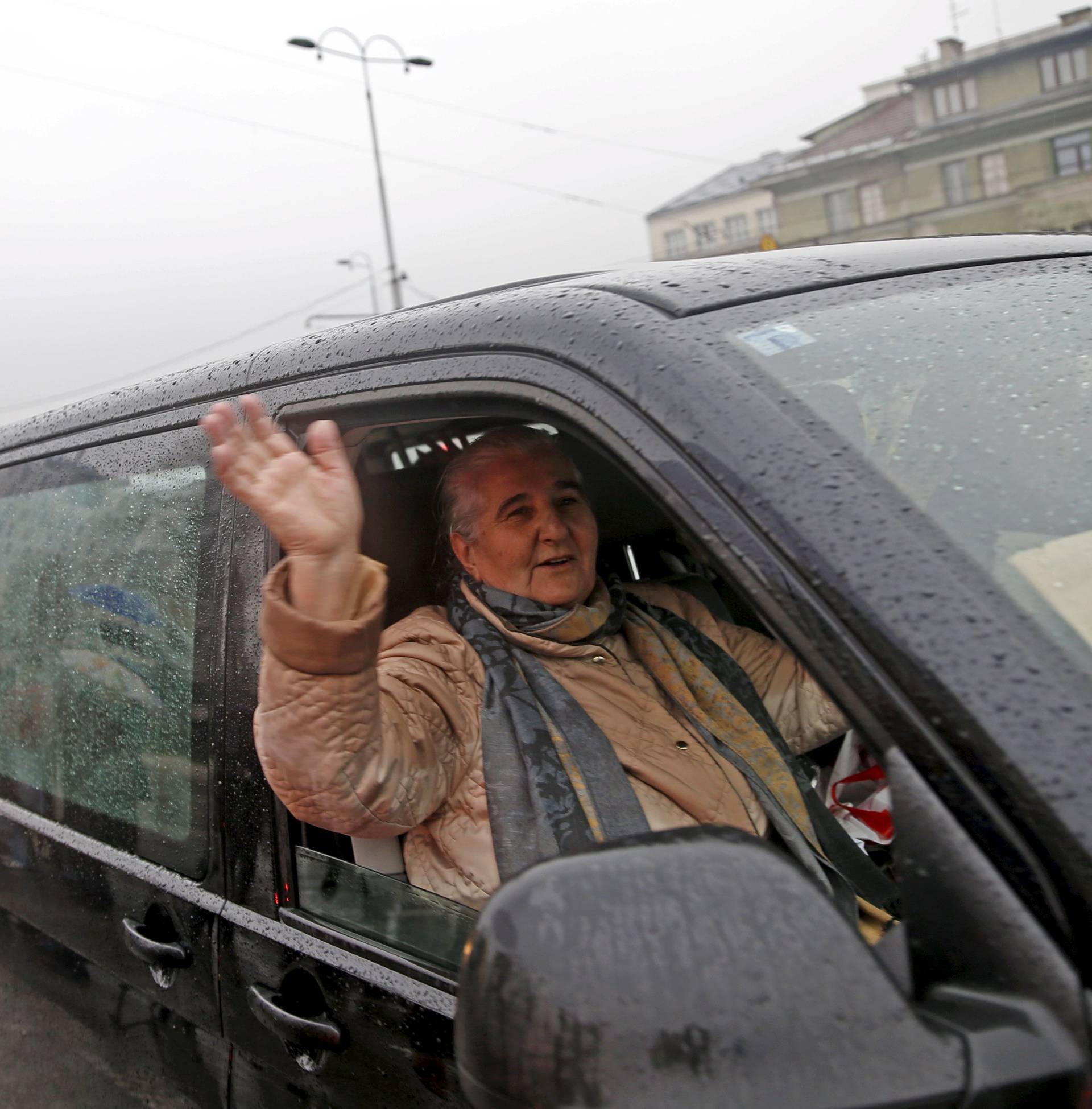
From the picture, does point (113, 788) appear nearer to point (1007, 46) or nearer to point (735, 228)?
point (1007, 46)

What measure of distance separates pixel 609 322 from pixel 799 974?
2.37 feet

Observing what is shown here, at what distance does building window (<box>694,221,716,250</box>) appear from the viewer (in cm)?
6606

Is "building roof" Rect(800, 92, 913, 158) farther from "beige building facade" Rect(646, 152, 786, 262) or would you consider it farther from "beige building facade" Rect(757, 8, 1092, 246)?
"beige building facade" Rect(646, 152, 786, 262)

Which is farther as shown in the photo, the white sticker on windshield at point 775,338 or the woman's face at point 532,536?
the woman's face at point 532,536

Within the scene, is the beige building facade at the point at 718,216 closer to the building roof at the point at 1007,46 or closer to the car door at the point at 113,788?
the building roof at the point at 1007,46

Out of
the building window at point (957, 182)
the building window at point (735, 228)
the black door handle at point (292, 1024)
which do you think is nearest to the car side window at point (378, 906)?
the black door handle at point (292, 1024)

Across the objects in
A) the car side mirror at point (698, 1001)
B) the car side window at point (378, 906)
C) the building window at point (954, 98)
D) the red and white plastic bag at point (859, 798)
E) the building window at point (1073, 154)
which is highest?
the building window at point (954, 98)

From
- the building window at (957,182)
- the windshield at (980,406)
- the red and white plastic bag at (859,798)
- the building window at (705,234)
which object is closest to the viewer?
the windshield at (980,406)

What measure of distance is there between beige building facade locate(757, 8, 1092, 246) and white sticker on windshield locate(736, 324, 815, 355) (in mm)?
50875

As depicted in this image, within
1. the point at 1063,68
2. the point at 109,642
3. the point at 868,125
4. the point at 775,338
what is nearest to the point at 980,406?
the point at 775,338

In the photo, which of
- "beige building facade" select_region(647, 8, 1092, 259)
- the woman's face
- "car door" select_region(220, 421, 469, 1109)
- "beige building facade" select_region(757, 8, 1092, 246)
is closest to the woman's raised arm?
"car door" select_region(220, 421, 469, 1109)

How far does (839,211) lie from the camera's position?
56.1m

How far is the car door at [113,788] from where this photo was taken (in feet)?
5.58

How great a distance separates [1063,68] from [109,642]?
59642mm
